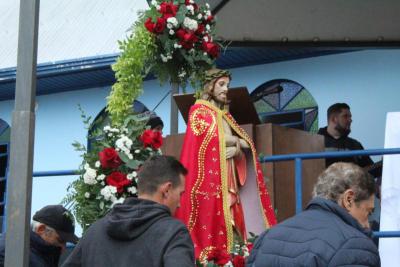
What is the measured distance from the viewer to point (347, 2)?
8820 millimetres

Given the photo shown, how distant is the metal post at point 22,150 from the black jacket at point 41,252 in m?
1.21

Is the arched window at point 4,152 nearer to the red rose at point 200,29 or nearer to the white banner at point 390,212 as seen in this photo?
the red rose at point 200,29

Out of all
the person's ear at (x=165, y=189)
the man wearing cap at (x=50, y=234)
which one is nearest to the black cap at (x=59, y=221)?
the man wearing cap at (x=50, y=234)

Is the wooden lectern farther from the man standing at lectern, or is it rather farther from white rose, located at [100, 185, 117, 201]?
white rose, located at [100, 185, 117, 201]

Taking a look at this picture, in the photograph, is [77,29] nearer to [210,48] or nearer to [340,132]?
[340,132]

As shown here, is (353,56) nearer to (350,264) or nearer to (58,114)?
(58,114)

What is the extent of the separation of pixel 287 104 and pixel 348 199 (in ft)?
23.4

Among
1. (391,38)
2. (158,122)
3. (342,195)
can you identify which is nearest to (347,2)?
(391,38)

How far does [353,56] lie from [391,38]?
1.76m

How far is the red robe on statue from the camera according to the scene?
6.40m

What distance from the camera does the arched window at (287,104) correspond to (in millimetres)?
10773

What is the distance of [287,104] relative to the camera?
10961 mm

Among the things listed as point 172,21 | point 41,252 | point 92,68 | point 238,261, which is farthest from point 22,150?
point 92,68

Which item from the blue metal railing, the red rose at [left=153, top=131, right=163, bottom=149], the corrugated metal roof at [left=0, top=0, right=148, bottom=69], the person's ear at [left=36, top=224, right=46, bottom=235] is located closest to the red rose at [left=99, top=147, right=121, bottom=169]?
the red rose at [left=153, top=131, right=163, bottom=149]
